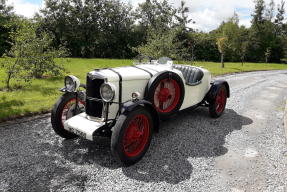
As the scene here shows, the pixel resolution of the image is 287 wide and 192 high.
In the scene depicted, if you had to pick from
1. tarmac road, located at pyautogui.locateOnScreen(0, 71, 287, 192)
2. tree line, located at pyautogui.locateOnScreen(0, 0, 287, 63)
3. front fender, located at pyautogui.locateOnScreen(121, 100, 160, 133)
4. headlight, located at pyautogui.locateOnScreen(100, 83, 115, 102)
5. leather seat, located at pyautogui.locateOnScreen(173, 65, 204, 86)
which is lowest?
tarmac road, located at pyautogui.locateOnScreen(0, 71, 287, 192)

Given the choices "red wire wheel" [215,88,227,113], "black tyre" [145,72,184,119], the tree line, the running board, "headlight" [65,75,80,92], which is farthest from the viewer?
the tree line

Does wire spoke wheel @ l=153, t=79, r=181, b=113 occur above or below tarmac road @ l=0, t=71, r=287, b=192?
above

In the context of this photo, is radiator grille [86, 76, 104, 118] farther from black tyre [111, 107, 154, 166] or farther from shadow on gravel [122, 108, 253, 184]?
shadow on gravel [122, 108, 253, 184]

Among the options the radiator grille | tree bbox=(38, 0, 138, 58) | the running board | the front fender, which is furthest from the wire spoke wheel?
tree bbox=(38, 0, 138, 58)

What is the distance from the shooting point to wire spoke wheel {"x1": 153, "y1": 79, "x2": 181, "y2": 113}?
439 centimetres

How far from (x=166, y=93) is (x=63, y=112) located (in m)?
1.90

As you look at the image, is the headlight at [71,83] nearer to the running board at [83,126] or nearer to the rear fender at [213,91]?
the running board at [83,126]

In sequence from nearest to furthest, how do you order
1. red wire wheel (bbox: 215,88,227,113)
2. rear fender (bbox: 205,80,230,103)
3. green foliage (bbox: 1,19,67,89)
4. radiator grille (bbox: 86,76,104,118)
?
1. radiator grille (bbox: 86,76,104,118)
2. rear fender (bbox: 205,80,230,103)
3. red wire wheel (bbox: 215,88,227,113)
4. green foliage (bbox: 1,19,67,89)

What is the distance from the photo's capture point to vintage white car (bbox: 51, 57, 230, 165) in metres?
3.47

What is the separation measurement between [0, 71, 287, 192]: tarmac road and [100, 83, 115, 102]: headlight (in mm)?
1002

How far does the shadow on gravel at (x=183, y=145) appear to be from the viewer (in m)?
3.45

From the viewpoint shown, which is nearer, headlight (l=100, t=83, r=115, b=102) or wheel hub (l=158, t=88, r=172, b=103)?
headlight (l=100, t=83, r=115, b=102)

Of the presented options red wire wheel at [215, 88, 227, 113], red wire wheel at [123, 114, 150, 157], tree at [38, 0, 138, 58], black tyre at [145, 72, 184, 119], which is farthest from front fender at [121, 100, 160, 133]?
tree at [38, 0, 138, 58]

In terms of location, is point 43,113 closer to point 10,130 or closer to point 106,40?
point 10,130
